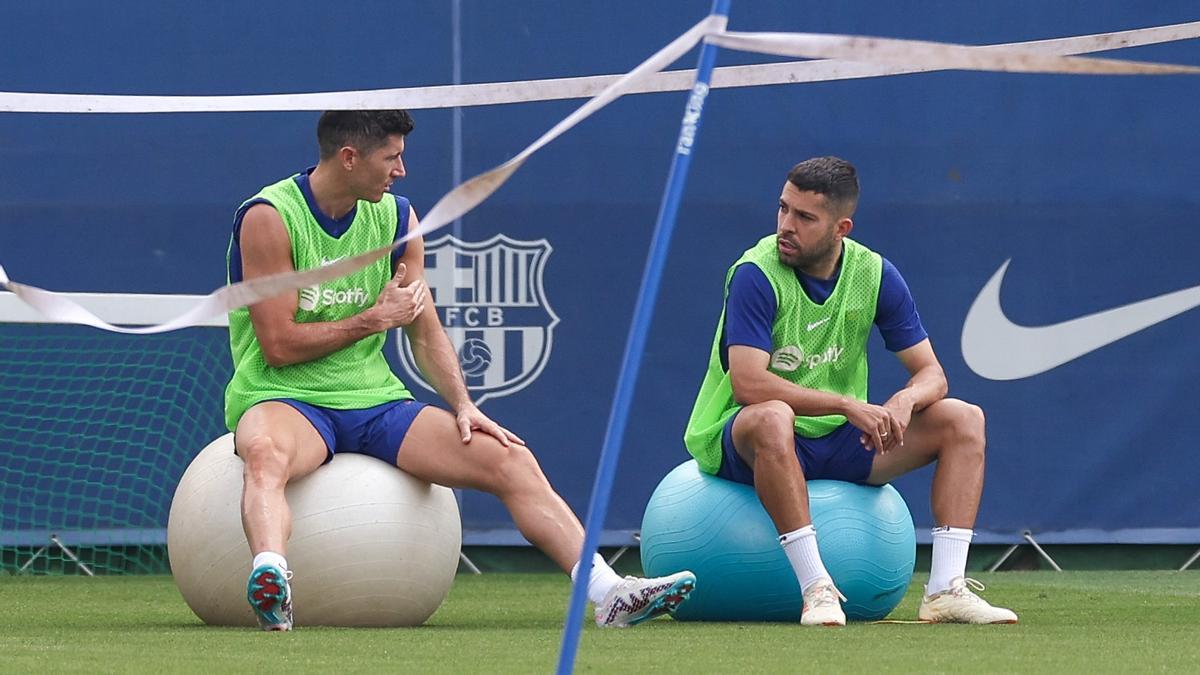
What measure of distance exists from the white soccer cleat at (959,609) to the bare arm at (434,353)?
113 centimetres

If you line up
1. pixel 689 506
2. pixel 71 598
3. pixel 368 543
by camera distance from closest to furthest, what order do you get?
pixel 368 543 → pixel 689 506 → pixel 71 598

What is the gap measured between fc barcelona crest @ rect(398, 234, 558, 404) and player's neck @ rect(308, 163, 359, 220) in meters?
2.10

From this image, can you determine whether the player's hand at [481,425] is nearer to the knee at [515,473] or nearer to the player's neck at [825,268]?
the knee at [515,473]

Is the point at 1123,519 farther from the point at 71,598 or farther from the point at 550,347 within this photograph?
the point at 71,598

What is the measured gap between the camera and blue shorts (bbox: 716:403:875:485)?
494cm

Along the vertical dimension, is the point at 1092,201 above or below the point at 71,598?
above

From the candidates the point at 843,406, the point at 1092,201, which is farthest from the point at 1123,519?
the point at 843,406

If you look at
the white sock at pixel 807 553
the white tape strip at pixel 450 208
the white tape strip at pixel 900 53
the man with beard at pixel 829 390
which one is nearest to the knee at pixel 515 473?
the man with beard at pixel 829 390

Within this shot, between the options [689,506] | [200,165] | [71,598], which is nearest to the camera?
[689,506]

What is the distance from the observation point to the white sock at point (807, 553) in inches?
182

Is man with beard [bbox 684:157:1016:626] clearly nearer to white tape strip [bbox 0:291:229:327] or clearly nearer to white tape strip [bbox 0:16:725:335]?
white tape strip [bbox 0:16:725:335]

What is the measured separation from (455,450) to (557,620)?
0.64 m

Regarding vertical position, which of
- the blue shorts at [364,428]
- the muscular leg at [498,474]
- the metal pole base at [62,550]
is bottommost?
the metal pole base at [62,550]

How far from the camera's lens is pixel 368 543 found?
4.56m
